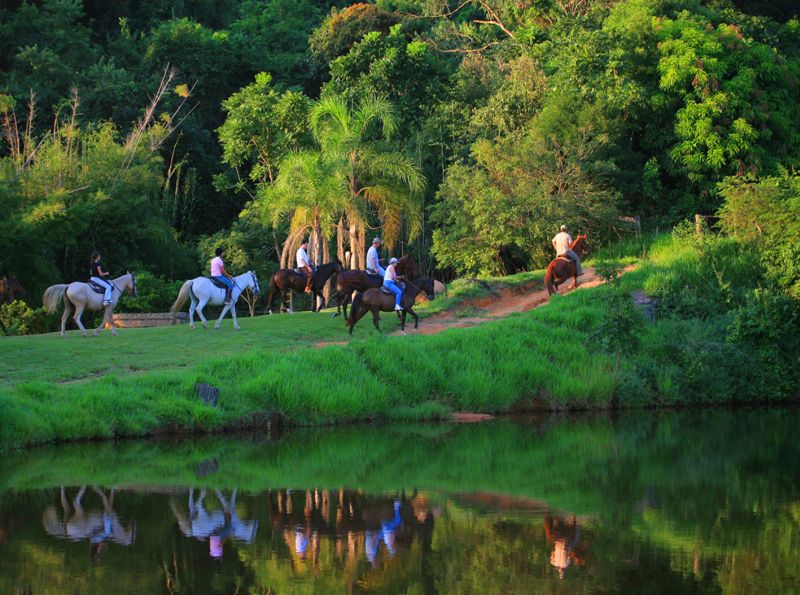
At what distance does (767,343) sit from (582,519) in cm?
1305

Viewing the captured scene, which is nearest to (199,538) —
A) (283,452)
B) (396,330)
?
(283,452)

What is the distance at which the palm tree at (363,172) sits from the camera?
30594mm

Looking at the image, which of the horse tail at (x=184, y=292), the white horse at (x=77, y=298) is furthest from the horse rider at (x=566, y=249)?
the white horse at (x=77, y=298)

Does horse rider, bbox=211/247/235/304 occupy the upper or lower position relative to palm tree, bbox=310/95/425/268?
lower

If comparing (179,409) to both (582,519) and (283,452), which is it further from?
(582,519)

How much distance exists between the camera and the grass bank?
1806 cm

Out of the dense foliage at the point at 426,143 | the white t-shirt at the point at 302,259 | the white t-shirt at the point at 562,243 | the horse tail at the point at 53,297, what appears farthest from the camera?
the dense foliage at the point at 426,143

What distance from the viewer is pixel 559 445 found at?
677 inches

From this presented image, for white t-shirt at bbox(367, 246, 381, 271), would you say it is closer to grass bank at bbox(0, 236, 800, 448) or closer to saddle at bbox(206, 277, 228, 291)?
grass bank at bbox(0, 236, 800, 448)

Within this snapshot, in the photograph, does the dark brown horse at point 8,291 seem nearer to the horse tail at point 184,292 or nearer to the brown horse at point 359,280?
the horse tail at point 184,292

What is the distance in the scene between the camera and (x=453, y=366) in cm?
2130

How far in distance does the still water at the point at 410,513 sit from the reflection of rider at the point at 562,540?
27mm

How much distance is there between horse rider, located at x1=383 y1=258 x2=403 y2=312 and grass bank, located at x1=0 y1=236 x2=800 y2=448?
1.08 m

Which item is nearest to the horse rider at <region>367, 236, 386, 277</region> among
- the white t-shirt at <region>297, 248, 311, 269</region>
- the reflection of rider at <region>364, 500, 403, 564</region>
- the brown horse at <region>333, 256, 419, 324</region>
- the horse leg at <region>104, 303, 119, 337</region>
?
the brown horse at <region>333, 256, 419, 324</region>
